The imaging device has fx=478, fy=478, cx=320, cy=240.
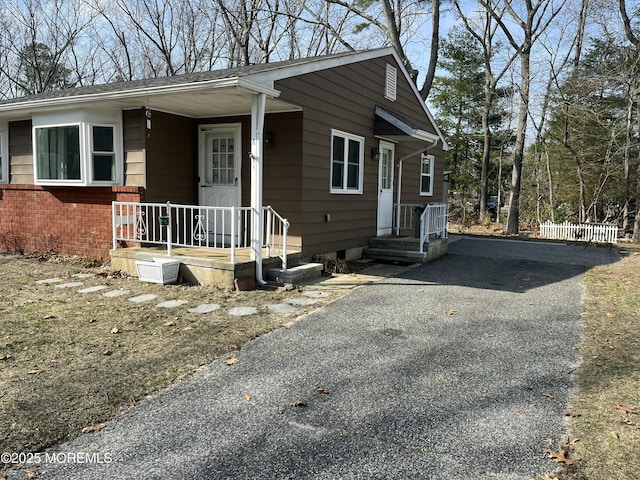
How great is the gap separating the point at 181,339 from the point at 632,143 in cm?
2028

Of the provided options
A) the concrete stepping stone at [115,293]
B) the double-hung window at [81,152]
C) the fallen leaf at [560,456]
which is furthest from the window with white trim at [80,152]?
the fallen leaf at [560,456]

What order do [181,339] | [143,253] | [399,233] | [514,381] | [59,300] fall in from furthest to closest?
[399,233]
[143,253]
[59,300]
[181,339]
[514,381]

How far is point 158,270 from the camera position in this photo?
6.79m

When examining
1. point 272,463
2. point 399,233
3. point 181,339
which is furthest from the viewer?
point 399,233

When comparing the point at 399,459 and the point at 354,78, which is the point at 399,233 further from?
the point at 399,459

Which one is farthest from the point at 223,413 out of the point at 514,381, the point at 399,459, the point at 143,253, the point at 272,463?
the point at 143,253

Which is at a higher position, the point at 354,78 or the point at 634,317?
the point at 354,78

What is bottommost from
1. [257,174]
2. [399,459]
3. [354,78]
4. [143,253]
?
[399,459]

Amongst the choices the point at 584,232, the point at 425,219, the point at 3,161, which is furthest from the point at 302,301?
the point at 584,232

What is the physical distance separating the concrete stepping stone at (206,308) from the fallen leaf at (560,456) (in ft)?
12.8

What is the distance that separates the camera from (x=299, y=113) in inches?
307

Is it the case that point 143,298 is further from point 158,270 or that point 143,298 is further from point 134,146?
point 134,146

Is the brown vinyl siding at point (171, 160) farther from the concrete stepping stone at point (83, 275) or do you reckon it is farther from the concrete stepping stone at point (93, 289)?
the concrete stepping stone at point (93, 289)

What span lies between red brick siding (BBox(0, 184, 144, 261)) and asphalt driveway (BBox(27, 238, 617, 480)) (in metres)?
4.85
